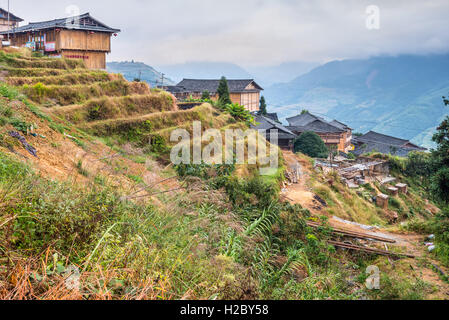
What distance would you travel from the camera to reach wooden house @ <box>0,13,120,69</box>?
20500mm

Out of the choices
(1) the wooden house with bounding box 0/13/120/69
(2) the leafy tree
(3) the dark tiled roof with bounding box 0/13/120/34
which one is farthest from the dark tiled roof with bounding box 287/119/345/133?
(2) the leafy tree

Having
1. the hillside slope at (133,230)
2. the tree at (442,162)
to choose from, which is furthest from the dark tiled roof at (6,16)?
the tree at (442,162)

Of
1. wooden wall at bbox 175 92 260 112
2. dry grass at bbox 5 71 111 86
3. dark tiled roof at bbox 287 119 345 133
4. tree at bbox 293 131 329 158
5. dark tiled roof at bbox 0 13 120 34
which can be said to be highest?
dark tiled roof at bbox 0 13 120 34

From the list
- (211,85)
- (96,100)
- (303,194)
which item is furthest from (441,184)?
(211,85)

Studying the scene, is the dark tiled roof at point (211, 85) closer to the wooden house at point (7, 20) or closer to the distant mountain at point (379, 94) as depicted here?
the wooden house at point (7, 20)

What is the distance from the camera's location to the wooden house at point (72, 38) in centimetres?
2050

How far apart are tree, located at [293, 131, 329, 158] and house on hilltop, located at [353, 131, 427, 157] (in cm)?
921

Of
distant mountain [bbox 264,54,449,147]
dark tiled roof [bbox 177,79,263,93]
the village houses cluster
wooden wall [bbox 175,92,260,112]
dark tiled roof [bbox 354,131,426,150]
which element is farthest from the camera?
distant mountain [bbox 264,54,449,147]

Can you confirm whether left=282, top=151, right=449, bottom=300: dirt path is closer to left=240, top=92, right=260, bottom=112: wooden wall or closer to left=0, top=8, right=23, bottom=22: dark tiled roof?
left=240, top=92, right=260, bottom=112: wooden wall

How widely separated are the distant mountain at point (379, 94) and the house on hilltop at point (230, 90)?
5543 centimetres

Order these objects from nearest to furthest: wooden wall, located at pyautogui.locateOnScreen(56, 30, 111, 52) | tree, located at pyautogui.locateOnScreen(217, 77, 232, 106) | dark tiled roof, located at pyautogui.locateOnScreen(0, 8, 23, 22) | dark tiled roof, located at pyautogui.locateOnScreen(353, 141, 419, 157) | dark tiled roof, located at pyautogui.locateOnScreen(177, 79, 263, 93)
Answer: wooden wall, located at pyautogui.locateOnScreen(56, 30, 111, 52), tree, located at pyautogui.locateOnScreen(217, 77, 232, 106), dark tiled roof, located at pyautogui.locateOnScreen(0, 8, 23, 22), dark tiled roof, located at pyautogui.locateOnScreen(177, 79, 263, 93), dark tiled roof, located at pyautogui.locateOnScreen(353, 141, 419, 157)

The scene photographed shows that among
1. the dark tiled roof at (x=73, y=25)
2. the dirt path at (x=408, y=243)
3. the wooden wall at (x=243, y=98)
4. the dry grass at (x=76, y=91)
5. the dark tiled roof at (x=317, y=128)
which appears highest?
the dark tiled roof at (x=73, y=25)
